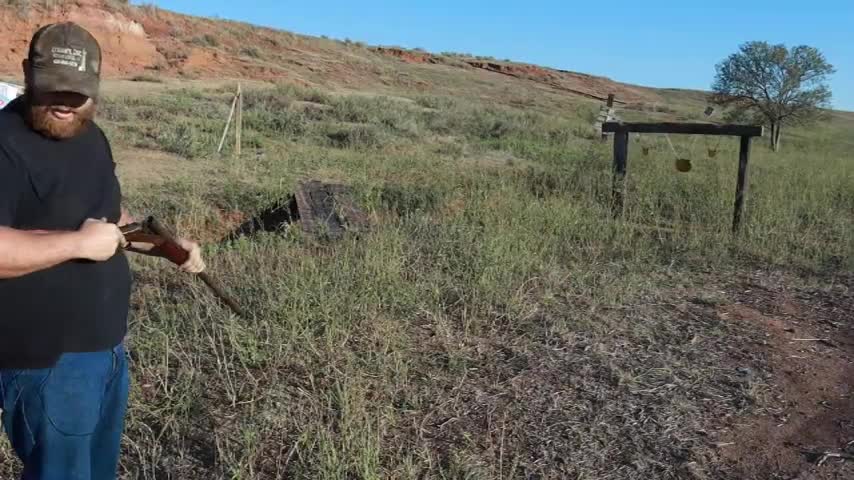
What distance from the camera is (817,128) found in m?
29.7

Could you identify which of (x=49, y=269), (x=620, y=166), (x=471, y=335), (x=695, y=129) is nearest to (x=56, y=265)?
(x=49, y=269)

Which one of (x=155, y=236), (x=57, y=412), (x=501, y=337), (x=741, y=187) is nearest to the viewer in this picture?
(x=57, y=412)

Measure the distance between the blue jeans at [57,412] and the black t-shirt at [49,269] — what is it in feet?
0.14

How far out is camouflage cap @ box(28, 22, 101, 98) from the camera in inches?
72.6

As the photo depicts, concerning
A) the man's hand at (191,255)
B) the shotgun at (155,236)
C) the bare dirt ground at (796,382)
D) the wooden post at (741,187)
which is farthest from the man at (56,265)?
the wooden post at (741,187)

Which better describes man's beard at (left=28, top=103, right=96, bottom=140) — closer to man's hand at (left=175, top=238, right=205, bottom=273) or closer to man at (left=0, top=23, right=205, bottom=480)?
man at (left=0, top=23, right=205, bottom=480)

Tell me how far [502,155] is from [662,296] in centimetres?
876

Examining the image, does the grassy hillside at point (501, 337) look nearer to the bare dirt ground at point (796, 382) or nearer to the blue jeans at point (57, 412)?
the bare dirt ground at point (796, 382)

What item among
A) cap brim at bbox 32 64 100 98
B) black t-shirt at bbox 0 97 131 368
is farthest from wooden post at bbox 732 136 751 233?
cap brim at bbox 32 64 100 98

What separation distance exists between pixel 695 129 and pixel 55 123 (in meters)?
6.79

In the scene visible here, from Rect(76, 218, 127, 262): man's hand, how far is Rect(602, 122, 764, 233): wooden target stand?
249 inches

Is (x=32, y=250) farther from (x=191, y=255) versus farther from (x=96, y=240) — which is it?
(x=191, y=255)

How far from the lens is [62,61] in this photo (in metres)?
1.85

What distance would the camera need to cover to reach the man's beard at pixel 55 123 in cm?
186
